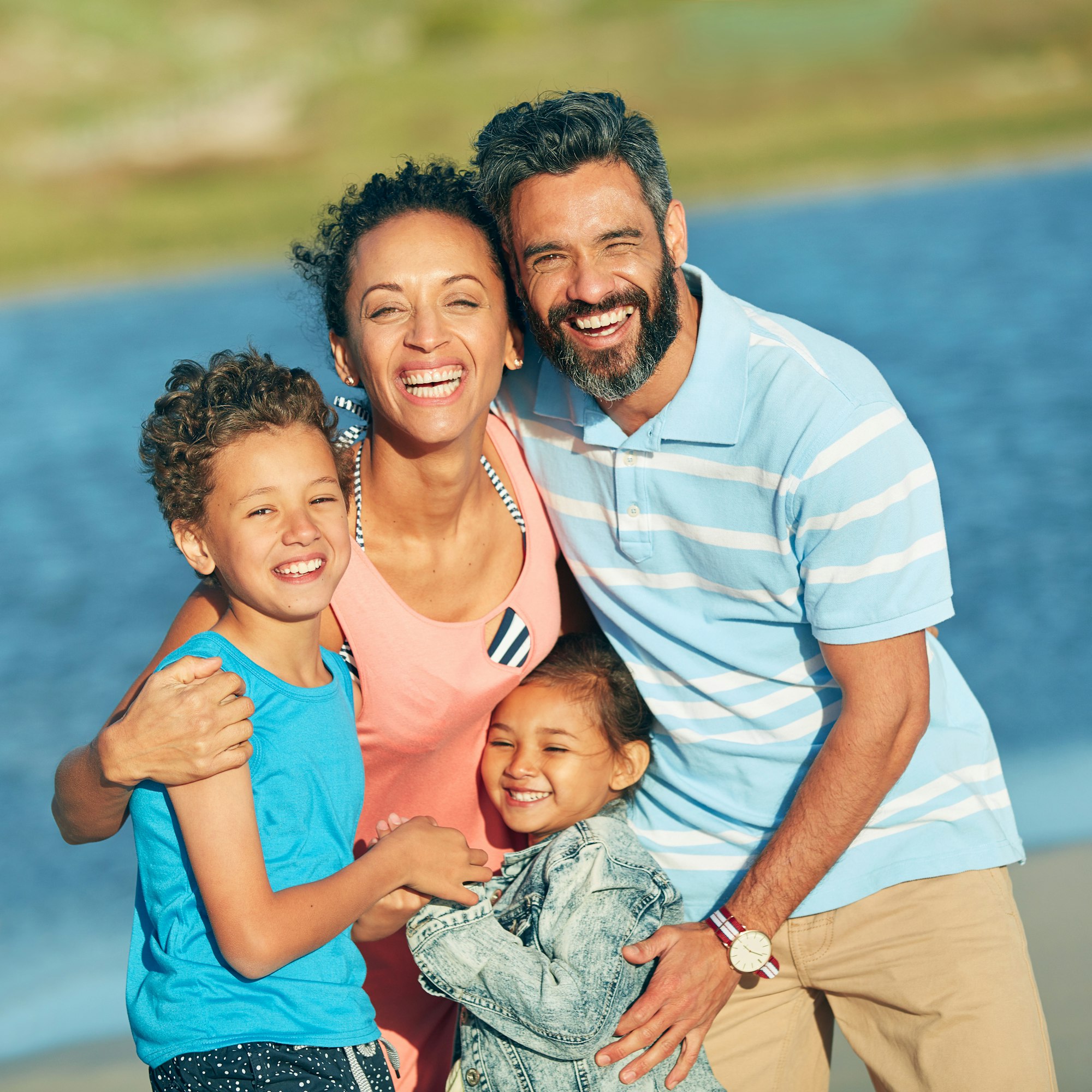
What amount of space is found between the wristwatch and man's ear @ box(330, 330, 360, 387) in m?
1.12

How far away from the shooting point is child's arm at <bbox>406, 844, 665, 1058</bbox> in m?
1.97

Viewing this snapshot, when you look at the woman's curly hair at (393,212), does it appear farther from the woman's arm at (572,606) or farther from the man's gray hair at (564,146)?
the woman's arm at (572,606)

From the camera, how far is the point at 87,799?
6.48ft

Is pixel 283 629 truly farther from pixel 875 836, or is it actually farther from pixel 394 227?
pixel 875 836

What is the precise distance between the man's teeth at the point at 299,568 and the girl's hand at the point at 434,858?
42 cm

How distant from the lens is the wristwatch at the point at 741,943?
6.99 feet

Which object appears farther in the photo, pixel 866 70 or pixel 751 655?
pixel 866 70

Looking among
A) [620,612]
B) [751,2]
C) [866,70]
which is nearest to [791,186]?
[866,70]

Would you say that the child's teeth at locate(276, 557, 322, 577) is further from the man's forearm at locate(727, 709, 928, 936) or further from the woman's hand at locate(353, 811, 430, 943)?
the man's forearm at locate(727, 709, 928, 936)

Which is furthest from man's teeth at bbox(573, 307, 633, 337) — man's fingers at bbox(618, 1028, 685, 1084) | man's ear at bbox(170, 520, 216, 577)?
man's fingers at bbox(618, 1028, 685, 1084)

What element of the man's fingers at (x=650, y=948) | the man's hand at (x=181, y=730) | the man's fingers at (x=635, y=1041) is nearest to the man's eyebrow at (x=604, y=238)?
the man's hand at (x=181, y=730)

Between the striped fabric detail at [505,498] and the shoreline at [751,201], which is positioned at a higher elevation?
the shoreline at [751,201]

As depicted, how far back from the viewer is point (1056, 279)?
11008 mm

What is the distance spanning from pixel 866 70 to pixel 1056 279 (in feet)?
40.6
